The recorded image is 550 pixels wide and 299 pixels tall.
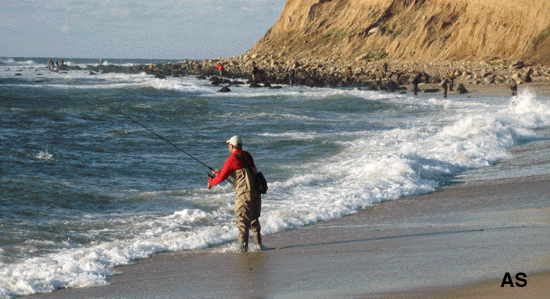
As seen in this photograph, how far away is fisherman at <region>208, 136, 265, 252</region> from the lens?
21.1 feet

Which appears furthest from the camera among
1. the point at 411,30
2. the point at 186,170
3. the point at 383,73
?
the point at 411,30

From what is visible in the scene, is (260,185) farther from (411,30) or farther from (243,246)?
(411,30)

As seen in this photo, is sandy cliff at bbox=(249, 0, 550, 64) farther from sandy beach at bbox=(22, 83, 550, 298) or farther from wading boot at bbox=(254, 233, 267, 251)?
wading boot at bbox=(254, 233, 267, 251)

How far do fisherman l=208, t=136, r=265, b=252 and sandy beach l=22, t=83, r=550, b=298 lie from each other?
29 cm

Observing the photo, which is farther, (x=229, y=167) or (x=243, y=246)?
(x=243, y=246)

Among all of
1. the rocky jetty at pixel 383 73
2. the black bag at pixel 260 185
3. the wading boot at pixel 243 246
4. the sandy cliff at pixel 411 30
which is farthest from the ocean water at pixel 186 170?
the sandy cliff at pixel 411 30

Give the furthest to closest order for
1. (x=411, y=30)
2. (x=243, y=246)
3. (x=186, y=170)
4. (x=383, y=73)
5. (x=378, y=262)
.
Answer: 1. (x=411, y=30)
2. (x=383, y=73)
3. (x=186, y=170)
4. (x=243, y=246)
5. (x=378, y=262)

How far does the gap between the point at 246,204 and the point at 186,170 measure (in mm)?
5662

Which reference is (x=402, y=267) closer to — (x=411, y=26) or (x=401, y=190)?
(x=401, y=190)

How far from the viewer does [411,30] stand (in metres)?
52.8

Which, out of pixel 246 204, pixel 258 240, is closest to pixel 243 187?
pixel 246 204

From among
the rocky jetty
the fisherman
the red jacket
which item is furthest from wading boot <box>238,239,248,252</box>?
the rocky jetty

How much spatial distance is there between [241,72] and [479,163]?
46.3m

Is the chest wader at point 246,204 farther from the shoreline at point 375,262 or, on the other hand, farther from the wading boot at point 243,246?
the shoreline at point 375,262
